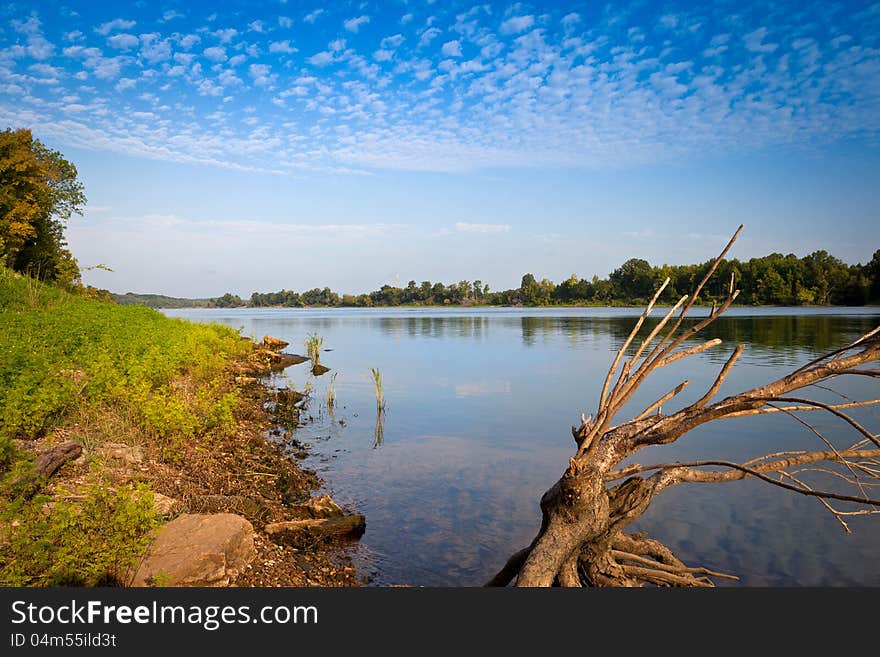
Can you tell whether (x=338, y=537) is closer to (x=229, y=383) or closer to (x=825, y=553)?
(x=825, y=553)

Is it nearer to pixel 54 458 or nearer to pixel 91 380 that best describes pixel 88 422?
pixel 91 380

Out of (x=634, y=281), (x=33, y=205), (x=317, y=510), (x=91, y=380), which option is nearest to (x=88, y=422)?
(x=91, y=380)

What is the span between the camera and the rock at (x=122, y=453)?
739 centimetres

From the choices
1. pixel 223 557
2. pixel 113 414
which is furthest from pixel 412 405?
pixel 223 557

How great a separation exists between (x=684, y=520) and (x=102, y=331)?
14.0 meters

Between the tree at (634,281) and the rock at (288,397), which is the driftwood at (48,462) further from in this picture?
the tree at (634,281)

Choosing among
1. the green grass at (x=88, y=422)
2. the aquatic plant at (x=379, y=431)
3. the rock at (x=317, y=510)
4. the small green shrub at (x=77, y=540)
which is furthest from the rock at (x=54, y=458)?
the aquatic plant at (x=379, y=431)

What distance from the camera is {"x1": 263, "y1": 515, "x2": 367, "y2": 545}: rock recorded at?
702cm

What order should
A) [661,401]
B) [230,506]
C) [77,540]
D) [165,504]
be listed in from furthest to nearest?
[230,506], [165,504], [661,401], [77,540]

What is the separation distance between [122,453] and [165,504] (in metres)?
1.76

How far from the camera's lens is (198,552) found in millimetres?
5137

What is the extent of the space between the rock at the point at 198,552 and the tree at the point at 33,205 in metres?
24.9

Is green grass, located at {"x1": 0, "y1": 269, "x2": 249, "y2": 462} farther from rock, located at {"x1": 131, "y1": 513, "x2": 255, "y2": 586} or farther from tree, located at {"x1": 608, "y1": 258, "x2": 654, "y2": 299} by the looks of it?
tree, located at {"x1": 608, "y1": 258, "x2": 654, "y2": 299}

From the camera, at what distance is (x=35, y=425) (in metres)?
7.01
